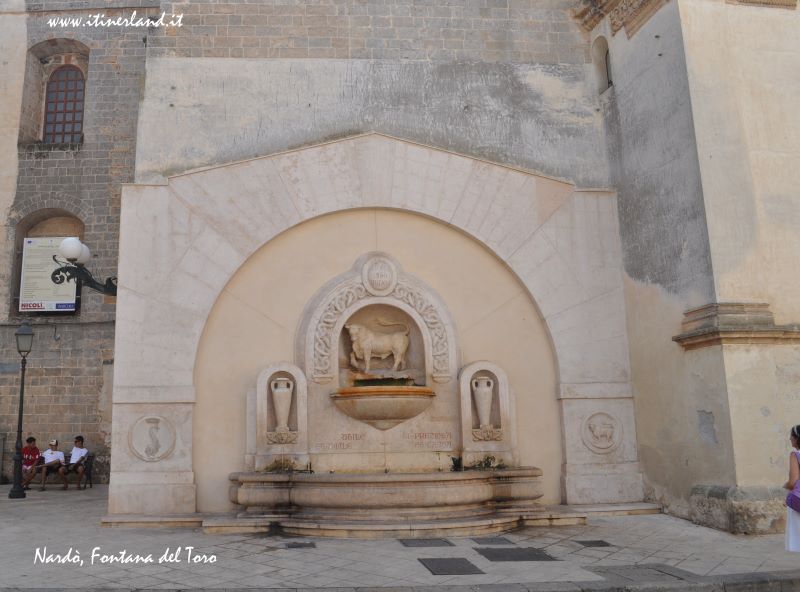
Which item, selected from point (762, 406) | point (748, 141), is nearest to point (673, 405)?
point (762, 406)

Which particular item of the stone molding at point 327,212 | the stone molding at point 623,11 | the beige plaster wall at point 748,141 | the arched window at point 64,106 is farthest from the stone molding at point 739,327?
the arched window at point 64,106

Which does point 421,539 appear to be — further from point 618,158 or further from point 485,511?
point 618,158

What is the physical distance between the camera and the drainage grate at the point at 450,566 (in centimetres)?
637

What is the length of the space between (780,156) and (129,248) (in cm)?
884

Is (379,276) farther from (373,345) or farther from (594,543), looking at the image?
(594,543)

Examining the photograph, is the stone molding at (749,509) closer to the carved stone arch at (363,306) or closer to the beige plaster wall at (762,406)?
the beige plaster wall at (762,406)

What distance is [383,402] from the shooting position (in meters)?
9.57

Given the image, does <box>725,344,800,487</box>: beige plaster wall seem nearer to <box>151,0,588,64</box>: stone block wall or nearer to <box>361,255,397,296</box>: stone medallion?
<box>361,255,397,296</box>: stone medallion

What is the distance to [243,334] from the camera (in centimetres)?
1027

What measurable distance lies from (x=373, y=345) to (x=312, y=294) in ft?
3.83

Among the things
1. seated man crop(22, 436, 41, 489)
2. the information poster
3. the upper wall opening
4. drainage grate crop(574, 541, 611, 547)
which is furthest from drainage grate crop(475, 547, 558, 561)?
the upper wall opening

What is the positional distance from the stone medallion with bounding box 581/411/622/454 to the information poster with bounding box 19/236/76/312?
12078mm

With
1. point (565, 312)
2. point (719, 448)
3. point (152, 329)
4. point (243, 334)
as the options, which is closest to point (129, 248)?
point (152, 329)

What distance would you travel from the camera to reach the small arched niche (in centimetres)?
1164
